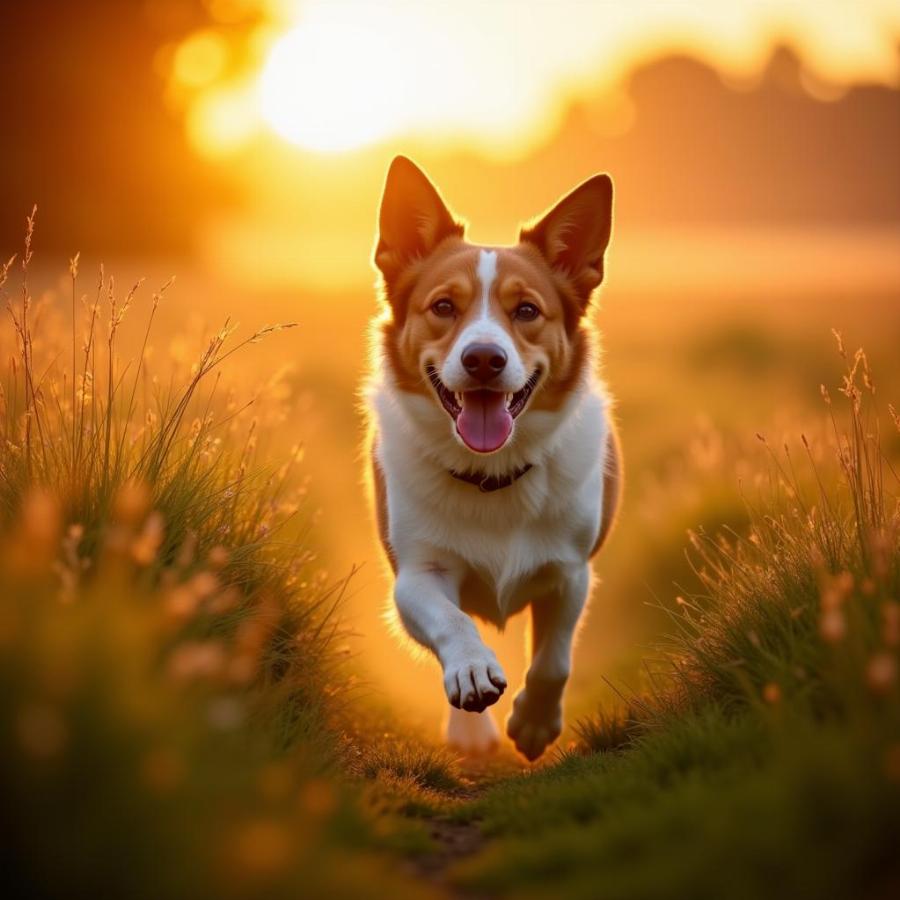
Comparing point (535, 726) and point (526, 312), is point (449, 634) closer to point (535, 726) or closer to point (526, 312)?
point (535, 726)

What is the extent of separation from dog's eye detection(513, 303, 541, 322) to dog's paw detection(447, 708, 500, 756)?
6.97ft

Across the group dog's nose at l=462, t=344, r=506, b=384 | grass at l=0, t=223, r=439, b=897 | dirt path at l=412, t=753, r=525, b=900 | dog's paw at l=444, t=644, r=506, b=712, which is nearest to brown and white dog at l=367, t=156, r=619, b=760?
dog's nose at l=462, t=344, r=506, b=384

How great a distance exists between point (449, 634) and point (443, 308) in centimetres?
149

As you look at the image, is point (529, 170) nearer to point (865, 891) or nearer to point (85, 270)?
point (85, 270)

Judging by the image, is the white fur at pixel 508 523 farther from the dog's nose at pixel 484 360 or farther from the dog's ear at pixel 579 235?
the dog's ear at pixel 579 235

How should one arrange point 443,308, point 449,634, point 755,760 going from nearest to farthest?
1. point 755,760
2. point 449,634
3. point 443,308

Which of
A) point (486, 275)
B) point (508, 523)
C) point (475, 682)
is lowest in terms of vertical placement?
point (475, 682)

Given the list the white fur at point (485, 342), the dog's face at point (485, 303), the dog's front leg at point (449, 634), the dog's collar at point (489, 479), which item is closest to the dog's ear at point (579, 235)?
the dog's face at point (485, 303)

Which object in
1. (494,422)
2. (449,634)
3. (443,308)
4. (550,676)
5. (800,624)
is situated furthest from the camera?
(550,676)

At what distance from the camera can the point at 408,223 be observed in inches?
220

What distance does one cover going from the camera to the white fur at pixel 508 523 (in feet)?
16.9

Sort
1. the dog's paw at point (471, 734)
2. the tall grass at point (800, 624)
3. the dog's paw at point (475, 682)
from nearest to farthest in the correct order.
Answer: the tall grass at point (800, 624) < the dog's paw at point (475, 682) < the dog's paw at point (471, 734)

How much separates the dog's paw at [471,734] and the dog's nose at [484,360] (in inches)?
82.8

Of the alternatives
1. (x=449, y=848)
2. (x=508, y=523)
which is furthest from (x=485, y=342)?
(x=449, y=848)
